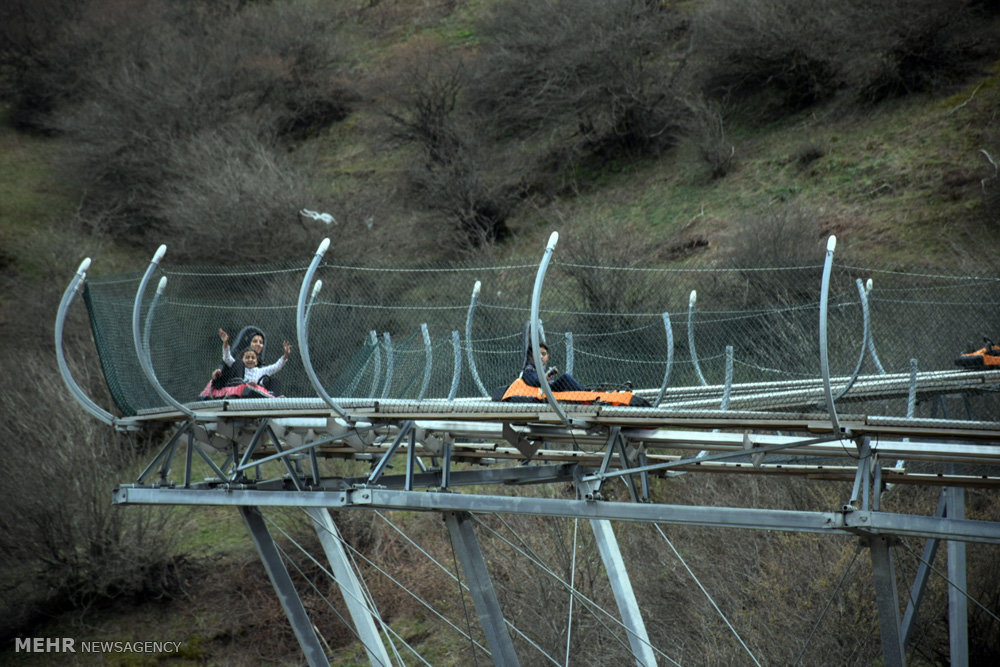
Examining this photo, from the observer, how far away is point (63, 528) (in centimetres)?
2511

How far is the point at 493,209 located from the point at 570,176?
3.90 metres

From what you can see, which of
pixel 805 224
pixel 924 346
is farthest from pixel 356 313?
pixel 805 224

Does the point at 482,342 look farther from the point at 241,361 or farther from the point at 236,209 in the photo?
the point at 236,209

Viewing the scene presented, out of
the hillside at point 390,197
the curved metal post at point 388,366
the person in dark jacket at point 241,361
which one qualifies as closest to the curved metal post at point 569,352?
the curved metal post at point 388,366

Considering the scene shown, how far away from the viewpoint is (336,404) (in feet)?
33.3

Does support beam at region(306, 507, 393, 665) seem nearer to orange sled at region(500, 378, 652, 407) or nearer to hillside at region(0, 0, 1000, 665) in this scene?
orange sled at region(500, 378, 652, 407)

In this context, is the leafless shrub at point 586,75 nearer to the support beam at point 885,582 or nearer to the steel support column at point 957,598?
the steel support column at point 957,598

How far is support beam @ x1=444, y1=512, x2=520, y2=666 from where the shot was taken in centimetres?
1110

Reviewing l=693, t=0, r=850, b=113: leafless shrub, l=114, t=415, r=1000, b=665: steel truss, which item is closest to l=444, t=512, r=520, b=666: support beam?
l=114, t=415, r=1000, b=665: steel truss

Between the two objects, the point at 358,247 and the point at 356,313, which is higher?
the point at 358,247

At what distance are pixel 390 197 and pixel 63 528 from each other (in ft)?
58.6

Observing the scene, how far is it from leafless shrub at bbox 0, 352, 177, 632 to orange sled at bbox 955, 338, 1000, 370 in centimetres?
1904

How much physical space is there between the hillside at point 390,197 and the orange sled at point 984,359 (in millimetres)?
2280

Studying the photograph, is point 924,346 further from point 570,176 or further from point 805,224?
point 570,176
